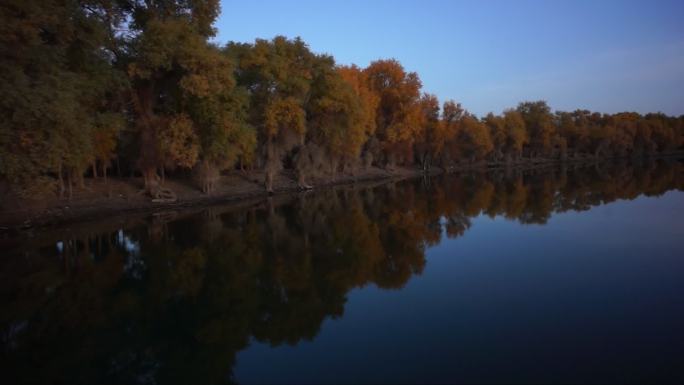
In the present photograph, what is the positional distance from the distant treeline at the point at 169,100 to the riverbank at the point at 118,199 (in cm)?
130

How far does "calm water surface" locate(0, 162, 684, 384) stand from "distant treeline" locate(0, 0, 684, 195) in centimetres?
498

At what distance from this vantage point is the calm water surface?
6.86 metres

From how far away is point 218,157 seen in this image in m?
31.6

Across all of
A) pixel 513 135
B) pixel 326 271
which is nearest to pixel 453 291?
pixel 326 271

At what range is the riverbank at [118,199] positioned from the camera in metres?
23.5

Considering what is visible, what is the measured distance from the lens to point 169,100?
29.9 metres

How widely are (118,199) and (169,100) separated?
7232 millimetres

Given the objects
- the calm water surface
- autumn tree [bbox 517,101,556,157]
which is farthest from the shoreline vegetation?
autumn tree [bbox 517,101,556,157]

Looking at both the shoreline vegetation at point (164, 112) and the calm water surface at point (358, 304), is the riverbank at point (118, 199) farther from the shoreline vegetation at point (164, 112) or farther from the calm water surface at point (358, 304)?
the calm water surface at point (358, 304)

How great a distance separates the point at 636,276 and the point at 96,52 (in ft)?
80.1

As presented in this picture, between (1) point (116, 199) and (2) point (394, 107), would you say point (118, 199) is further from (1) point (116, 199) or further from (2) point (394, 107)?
(2) point (394, 107)

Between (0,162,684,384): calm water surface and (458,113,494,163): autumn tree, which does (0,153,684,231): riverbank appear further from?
(458,113,494,163): autumn tree

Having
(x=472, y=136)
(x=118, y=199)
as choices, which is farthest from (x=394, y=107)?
(x=118, y=199)

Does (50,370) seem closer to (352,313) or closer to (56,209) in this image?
(352,313)
